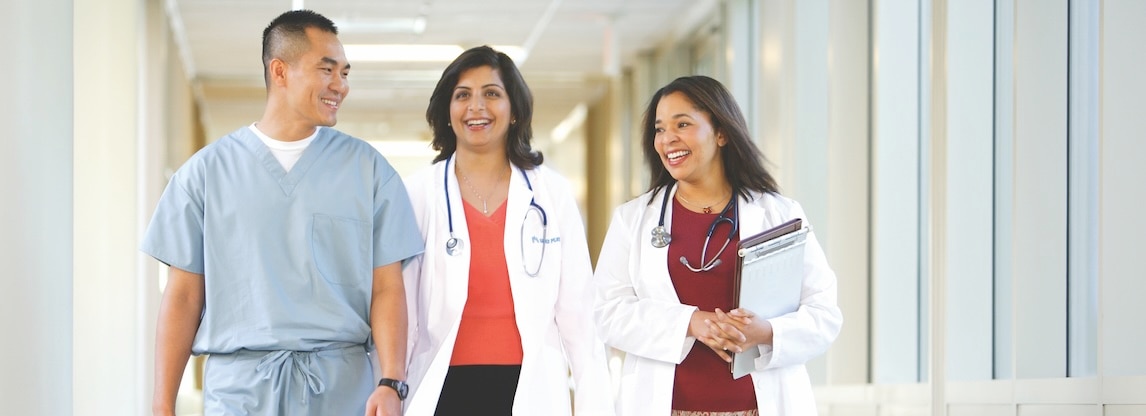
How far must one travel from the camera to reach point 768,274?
2428 millimetres

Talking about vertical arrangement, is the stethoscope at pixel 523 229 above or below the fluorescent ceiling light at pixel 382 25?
below

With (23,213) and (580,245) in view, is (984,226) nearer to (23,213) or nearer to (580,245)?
(580,245)

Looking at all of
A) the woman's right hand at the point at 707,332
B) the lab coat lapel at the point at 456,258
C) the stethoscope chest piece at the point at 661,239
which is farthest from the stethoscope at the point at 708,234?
the lab coat lapel at the point at 456,258

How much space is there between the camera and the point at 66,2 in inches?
134

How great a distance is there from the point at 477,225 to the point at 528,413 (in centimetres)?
43

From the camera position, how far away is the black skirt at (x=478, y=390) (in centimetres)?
266

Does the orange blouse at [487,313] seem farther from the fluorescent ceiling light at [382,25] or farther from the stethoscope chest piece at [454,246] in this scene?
the fluorescent ceiling light at [382,25]

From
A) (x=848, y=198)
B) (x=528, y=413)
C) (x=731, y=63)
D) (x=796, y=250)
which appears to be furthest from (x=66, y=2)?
(x=731, y=63)

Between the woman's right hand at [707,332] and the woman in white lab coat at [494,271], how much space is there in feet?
1.30

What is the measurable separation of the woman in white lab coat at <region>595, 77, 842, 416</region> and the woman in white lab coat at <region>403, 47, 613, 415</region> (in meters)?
0.17

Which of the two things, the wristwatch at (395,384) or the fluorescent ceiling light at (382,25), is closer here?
the wristwatch at (395,384)

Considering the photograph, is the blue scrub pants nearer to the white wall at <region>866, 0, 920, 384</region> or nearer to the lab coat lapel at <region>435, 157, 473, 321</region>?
the lab coat lapel at <region>435, 157, 473, 321</region>
